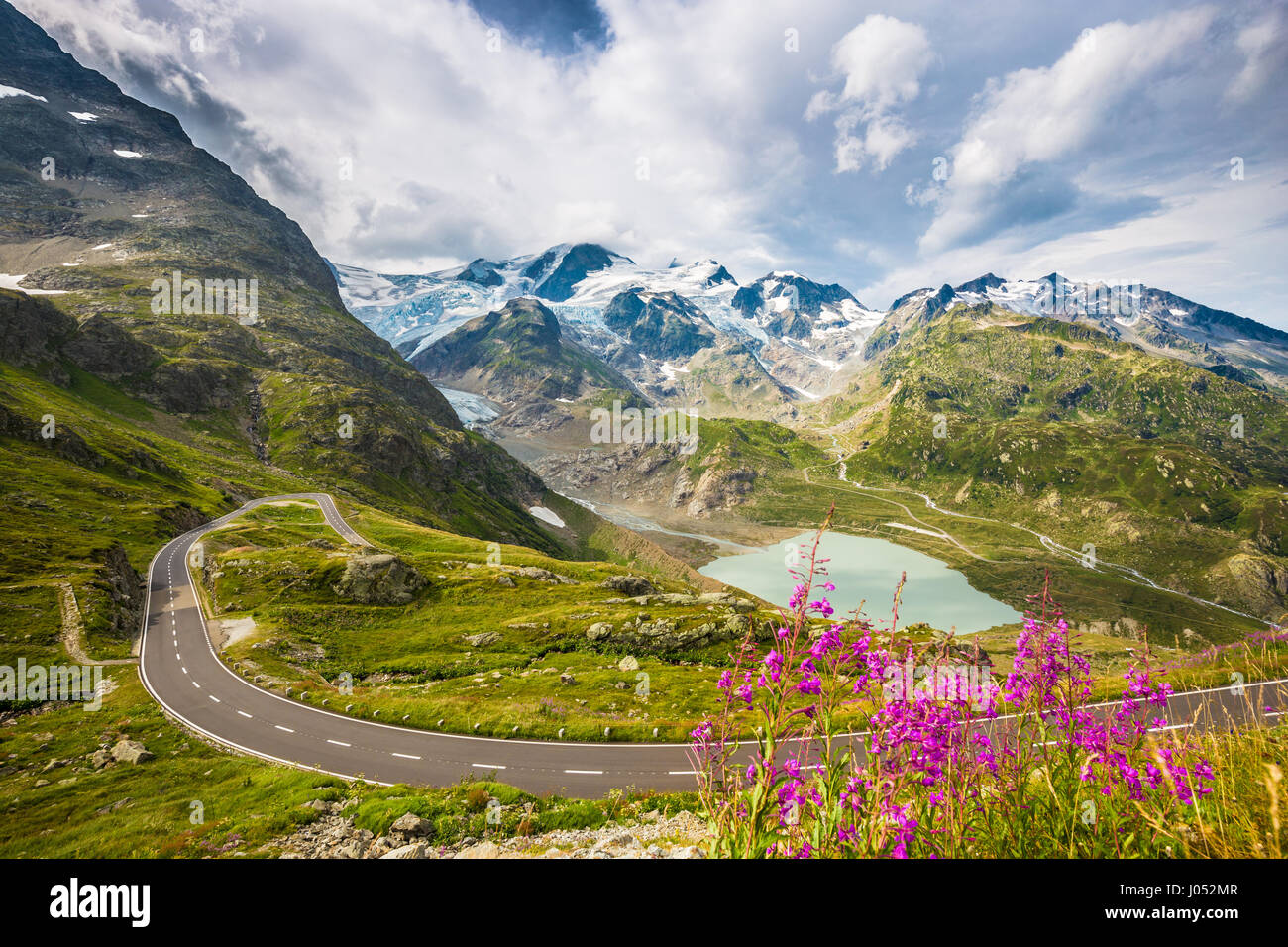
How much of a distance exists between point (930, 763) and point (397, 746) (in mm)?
31511

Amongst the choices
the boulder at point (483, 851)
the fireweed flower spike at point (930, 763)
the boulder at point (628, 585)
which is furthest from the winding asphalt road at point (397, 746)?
the boulder at point (628, 585)

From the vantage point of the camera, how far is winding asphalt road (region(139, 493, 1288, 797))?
24609mm

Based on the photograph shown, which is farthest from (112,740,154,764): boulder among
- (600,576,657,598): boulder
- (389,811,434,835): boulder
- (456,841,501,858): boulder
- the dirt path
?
(600,576,657,598): boulder

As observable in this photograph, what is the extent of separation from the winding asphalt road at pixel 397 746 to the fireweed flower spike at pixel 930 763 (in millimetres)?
21599

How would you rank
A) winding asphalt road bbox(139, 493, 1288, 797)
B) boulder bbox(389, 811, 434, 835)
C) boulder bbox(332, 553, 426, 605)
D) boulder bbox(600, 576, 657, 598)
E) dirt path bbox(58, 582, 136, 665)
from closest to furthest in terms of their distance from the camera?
boulder bbox(389, 811, 434, 835) < winding asphalt road bbox(139, 493, 1288, 797) < dirt path bbox(58, 582, 136, 665) < boulder bbox(332, 553, 426, 605) < boulder bbox(600, 576, 657, 598)

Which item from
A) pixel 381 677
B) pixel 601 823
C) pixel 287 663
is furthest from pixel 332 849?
pixel 287 663

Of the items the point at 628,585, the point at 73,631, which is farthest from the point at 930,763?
the point at 628,585

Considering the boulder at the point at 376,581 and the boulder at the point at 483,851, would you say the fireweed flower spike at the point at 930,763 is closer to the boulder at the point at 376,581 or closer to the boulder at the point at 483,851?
the boulder at the point at 483,851

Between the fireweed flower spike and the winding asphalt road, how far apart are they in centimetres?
2160

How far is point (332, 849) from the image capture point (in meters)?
15.1

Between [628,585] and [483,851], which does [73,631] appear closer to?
[483,851]

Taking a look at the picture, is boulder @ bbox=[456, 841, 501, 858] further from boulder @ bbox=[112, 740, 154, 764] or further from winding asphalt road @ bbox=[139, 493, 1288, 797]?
boulder @ bbox=[112, 740, 154, 764]
